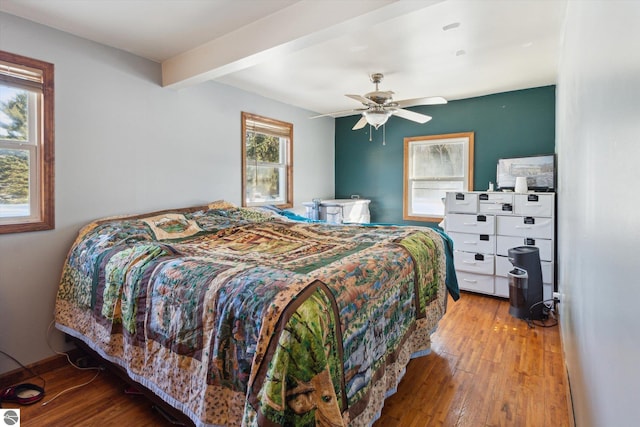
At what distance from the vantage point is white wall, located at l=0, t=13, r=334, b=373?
7.57 feet

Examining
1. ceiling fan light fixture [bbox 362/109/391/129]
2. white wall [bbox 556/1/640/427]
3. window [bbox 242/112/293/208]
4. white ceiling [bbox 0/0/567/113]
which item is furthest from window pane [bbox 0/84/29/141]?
white wall [bbox 556/1/640/427]

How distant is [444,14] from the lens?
7.43 feet

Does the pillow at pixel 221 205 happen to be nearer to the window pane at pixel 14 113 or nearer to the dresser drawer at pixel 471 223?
the window pane at pixel 14 113

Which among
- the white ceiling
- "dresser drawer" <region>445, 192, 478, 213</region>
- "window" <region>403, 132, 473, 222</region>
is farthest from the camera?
"window" <region>403, 132, 473, 222</region>

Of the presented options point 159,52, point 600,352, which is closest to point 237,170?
point 159,52

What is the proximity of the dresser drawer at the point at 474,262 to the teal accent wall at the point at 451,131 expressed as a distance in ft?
3.44

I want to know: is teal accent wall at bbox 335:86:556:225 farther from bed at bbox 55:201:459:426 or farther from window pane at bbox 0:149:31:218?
window pane at bbox 0:149:31:218

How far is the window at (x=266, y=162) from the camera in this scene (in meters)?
4.05

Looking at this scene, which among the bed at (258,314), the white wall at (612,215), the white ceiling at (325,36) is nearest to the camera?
the white wall at (612,215)

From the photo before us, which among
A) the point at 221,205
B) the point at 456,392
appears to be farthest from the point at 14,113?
the point at 456,392

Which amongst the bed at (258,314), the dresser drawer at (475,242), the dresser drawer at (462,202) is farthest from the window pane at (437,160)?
the bed at (258,314)

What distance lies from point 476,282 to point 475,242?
49 centimetres

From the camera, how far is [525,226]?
3.55 m

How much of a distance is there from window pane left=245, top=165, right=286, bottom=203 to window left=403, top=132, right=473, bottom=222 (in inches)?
76.5
